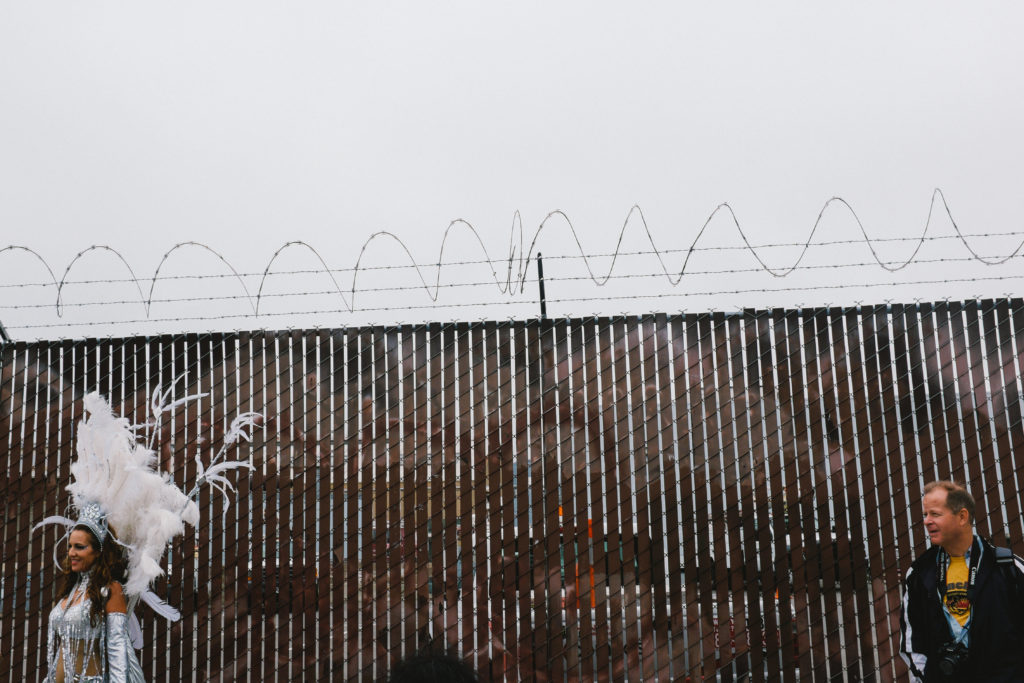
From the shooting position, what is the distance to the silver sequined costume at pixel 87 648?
15.8 feet

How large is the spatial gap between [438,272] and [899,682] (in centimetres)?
374

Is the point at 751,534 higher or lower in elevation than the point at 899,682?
higher

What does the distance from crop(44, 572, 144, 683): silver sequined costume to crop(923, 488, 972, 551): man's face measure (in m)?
4.22

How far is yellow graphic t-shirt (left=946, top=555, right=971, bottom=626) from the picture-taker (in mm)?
4344

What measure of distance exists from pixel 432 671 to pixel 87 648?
3.37m

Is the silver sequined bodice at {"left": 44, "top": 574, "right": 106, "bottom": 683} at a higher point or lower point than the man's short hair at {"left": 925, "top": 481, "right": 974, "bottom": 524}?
lower

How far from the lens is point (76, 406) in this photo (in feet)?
20.2

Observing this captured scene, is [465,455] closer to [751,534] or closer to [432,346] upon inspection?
[432,346]

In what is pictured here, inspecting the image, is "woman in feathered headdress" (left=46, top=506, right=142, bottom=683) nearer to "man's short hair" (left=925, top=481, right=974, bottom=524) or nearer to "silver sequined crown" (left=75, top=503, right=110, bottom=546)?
"silver sequined crown" (left=75, top=503, right=110, bottom=546)

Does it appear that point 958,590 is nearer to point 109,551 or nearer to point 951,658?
point 951,658

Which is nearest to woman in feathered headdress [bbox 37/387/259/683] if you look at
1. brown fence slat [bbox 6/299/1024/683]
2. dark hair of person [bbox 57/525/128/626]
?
dark hair of person [bbox 57/525/128/626]

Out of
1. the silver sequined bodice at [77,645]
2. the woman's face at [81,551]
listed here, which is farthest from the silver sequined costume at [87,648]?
the woman's face at [81,551]

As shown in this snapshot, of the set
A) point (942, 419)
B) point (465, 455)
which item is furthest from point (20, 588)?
point (942, 419)

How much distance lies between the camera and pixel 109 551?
505 centimetres
